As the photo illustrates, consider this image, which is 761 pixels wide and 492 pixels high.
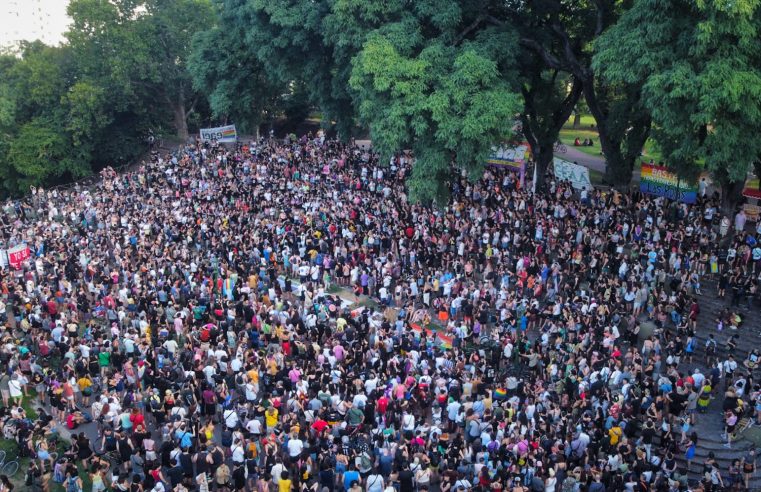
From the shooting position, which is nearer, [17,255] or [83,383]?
[83,383]

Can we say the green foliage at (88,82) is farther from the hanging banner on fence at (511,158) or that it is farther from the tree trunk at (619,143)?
the tree trunk at (619,143)

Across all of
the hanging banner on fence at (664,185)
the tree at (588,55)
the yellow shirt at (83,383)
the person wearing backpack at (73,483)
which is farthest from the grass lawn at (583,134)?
the person wearing backpack at (73,483)

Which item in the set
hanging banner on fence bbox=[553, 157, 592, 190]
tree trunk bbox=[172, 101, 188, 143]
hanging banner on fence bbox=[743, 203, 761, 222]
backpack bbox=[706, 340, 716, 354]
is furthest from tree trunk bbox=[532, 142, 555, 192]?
tree trunk bbox=[172, 101, 188, 143]

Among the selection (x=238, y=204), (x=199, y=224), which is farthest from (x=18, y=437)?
(x=238, y=204)

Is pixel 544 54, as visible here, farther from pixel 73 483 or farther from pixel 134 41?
pixel 134 41

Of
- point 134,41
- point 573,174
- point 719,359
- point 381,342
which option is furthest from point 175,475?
point 134,41

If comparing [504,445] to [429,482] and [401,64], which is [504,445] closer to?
[429,482]
